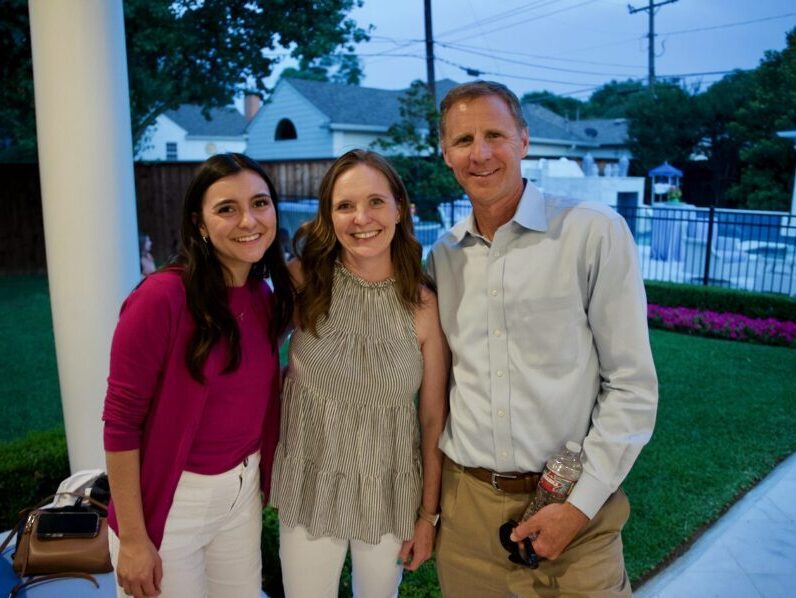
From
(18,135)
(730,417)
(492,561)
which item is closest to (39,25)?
(492,561)

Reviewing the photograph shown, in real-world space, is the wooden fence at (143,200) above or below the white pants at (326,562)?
above

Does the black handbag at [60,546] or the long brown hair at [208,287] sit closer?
the long brown hair at [208,287]

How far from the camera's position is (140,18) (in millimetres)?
10250

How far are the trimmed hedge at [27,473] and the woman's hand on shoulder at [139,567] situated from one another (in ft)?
7.27

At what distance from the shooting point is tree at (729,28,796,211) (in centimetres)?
2319

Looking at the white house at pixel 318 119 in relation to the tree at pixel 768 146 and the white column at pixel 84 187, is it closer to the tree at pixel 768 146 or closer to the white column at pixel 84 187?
the tree at pixel 768 146

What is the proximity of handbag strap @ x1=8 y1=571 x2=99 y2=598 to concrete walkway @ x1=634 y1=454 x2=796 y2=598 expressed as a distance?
2600 millimetres

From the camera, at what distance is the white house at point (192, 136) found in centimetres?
3238

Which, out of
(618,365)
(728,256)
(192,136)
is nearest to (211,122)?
(192,136)

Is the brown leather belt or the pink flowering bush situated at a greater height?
the brown leather belt

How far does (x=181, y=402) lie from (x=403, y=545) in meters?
0.90

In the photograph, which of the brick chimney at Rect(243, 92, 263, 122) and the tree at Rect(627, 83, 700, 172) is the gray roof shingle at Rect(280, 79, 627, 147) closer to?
the tree at Rect(627, 83, 700, 172)

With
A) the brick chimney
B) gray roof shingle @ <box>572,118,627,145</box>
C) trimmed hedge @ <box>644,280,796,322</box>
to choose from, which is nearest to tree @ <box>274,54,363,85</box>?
the brick chimney

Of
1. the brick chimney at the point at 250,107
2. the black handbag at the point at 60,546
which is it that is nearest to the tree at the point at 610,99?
the brick chimney at the point at 250,107
